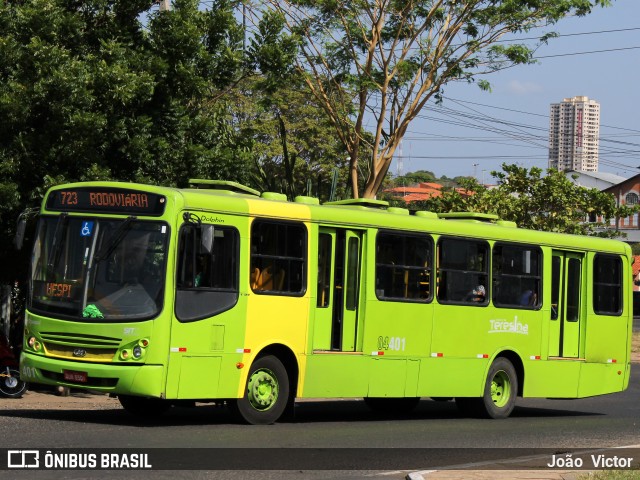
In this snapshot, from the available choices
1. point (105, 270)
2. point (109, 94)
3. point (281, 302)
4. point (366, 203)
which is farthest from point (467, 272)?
point (105, 270)

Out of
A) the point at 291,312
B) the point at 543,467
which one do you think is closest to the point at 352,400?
the point at 291,312

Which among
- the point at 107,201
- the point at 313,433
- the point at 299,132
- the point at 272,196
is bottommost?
the point at 313,433

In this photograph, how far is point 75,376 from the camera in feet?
44.9

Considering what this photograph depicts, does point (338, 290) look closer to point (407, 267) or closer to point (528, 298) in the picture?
point (407, 267)

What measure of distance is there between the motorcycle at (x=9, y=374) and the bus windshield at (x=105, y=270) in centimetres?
365

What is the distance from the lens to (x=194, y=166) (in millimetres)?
19453

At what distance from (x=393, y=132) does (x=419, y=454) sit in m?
16.6

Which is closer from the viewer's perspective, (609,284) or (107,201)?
(107,201)

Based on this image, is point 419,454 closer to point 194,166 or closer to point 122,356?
point 122,356

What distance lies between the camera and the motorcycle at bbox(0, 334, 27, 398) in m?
17.5

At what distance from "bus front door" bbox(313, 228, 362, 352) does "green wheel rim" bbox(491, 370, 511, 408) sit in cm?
363

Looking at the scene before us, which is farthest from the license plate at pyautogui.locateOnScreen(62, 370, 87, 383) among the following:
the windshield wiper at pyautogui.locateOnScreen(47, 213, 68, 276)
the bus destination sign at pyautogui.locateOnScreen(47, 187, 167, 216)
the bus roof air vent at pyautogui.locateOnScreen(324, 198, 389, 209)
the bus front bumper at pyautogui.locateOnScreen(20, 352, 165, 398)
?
the bus roof air vent at pyautogui.locateOnScreen(324, 198, 389, 209)

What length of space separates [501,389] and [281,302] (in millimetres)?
5325

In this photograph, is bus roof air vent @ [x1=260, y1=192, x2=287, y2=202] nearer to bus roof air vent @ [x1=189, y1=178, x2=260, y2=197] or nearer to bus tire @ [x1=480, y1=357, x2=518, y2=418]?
bus roof air vent @ [x1=189, y1=178, x2=260, y2=197]
